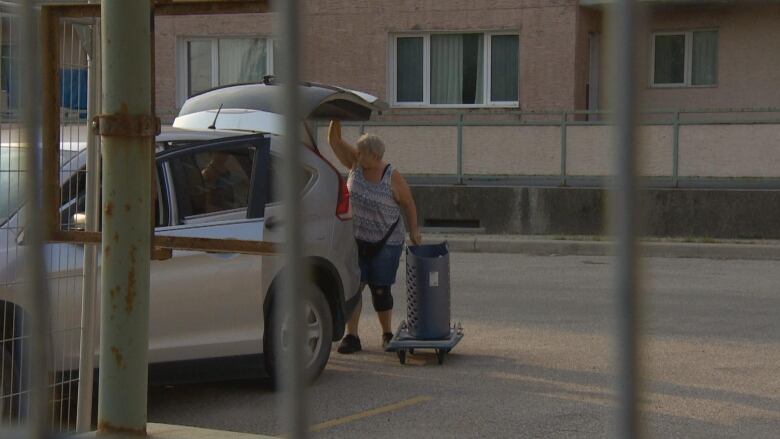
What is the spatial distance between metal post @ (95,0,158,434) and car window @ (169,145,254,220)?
463 cm

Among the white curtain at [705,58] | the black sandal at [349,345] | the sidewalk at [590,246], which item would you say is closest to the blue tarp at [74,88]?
the black sandal at [349,345]

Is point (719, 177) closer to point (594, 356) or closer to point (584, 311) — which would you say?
point (584, 311)

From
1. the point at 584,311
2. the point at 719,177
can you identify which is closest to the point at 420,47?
the point at 719,177

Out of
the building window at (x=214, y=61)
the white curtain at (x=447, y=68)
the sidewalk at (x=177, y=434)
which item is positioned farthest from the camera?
the building window at (x=214, y=61)

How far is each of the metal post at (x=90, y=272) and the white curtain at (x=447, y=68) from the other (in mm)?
17106

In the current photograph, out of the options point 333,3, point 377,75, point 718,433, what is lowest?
point 718,433

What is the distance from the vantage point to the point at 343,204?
7617 millimetres

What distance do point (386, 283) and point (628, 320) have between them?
7193 millimetres

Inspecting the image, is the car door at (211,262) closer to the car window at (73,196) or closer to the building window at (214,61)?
the car window at (73,196)

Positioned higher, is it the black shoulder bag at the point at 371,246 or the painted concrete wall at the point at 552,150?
the painted concrete wall at the point at 552,150

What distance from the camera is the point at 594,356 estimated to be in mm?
8258

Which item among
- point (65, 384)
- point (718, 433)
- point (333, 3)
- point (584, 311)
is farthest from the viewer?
point (333, 3)

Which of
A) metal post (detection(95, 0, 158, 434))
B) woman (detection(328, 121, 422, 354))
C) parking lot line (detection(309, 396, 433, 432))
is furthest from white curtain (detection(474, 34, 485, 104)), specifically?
metal post (detection(95, 0, 158, 434))

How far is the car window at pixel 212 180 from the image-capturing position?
260 inches
